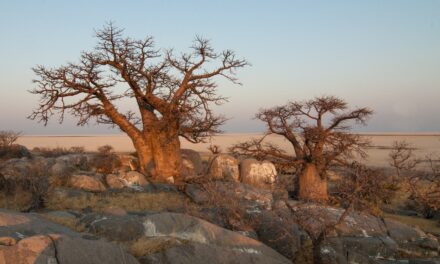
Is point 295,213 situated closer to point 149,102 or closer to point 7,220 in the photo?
point 7,220

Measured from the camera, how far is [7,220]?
7805 millimetres

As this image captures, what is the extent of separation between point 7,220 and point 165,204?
7330 millimetres

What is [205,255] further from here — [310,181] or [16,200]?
[310,181]

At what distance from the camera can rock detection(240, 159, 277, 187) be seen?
19.0 m

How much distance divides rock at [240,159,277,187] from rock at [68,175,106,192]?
596 centimetres

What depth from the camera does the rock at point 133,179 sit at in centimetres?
1770

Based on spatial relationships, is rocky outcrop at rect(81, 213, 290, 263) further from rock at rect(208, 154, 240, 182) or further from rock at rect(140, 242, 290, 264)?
rock at rect(208, 154, 240, 182)

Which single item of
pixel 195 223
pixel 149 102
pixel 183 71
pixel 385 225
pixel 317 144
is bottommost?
pixel 385 225

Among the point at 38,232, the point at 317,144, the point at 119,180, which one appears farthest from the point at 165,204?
the point at 38,232

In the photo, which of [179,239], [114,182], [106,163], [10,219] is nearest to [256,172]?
[114,182]

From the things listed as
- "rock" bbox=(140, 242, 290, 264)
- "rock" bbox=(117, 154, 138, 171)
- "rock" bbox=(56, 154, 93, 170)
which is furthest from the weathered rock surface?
"rock" bbox=(56, 154, 93, 170)

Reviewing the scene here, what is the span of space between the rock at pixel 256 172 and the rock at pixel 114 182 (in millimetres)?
5106

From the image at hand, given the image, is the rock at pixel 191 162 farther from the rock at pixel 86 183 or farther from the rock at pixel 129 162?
the rock at pixel 86 183

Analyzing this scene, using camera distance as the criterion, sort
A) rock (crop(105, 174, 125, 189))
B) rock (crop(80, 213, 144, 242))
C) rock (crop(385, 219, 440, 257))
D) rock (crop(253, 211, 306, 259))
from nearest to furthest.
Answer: rock (crop(80, 213, 144, 242)) → rock (crop(253, 211, 306, 259)) → rock (crop(385, 219, 440, 257)) → rock (crop(105, 174, 125, 189))
